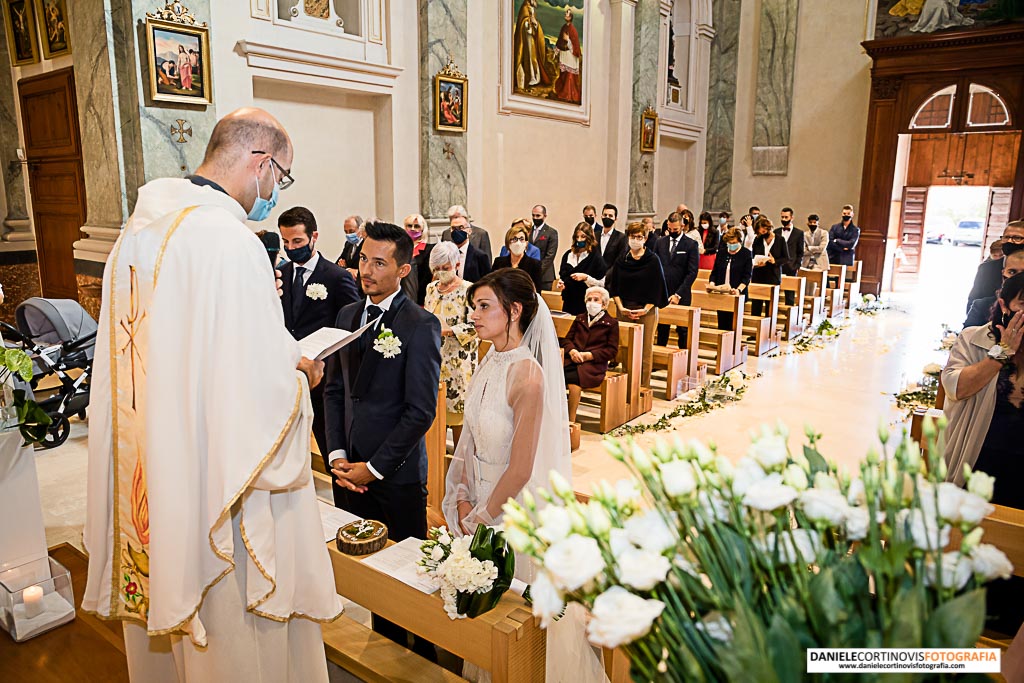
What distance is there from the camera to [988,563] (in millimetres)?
966

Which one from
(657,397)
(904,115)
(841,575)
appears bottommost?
(657,397)

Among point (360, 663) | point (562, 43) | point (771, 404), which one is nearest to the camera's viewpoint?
point (360, 663)

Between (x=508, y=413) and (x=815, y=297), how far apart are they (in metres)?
10.2

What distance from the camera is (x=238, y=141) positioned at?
2.25m

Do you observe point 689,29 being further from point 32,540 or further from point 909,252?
point 32,540

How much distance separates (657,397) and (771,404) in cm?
120

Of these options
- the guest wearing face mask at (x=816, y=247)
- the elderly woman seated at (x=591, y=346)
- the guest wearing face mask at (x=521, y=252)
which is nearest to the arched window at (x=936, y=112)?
the guest wearing face mask at (x=816, y=247)

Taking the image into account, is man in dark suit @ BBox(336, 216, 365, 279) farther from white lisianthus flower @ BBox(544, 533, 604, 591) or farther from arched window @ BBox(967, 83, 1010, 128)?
arched window @ BBox(967, 83, 1010, 128)

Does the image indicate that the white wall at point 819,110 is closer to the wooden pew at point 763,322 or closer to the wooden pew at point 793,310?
the wooden pew at point 793,310

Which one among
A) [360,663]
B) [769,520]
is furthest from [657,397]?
[769,520]

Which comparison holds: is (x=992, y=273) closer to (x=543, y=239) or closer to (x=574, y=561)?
(x=543, y=239)

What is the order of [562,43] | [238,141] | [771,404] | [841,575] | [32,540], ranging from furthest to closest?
[562,43] → [771,404] → [32,540] → [238,141] → [841,575]

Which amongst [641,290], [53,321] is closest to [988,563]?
[53,321]

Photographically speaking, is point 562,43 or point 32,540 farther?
point 562,43
